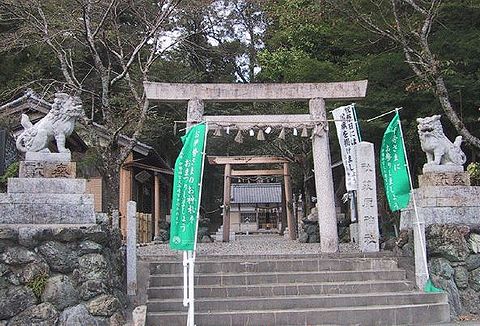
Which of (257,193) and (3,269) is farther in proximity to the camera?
(257,193)

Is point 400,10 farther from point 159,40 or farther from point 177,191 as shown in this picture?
point 177,191

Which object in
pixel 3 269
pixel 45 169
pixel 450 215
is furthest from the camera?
pixel 450 215

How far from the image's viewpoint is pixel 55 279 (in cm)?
702

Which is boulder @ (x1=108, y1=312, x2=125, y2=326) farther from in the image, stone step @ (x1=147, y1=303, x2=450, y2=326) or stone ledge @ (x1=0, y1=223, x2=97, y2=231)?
stone ledge @ (x1=0, y1=223, x2=97, y2=231)

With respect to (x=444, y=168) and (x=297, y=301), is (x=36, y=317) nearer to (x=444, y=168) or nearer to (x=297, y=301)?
(x=297, y=301)

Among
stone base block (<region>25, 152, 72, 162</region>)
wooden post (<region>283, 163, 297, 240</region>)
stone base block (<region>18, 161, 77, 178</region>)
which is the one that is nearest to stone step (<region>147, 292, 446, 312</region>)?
stone base block (<region>18, 161, 77, 178</region>)

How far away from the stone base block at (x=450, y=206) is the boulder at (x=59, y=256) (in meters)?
5.76

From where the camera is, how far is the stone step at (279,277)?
28.2ft

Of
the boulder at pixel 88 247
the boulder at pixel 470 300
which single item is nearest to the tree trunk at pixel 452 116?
the boulder at pixel 470 300

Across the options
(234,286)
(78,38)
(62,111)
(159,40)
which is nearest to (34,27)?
(78,38)

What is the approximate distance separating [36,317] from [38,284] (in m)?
0.44

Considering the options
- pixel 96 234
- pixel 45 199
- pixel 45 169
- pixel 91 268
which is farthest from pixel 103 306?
pixel 45 169

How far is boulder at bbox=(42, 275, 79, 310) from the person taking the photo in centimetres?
691

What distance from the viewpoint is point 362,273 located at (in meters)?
8.88
